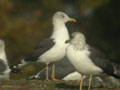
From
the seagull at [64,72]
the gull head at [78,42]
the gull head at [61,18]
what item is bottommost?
the gull head at [78,42]

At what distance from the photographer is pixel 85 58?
37.0 feet

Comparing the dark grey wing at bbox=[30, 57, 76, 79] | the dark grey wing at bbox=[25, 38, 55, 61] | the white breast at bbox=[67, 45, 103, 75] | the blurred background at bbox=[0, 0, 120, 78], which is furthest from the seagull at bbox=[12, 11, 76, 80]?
the blurred background at bbox=[0, 0, 120, 78]

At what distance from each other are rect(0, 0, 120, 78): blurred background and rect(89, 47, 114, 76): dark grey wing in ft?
17.3

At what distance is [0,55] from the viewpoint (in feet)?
45.7

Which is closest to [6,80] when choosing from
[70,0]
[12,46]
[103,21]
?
[12,46]

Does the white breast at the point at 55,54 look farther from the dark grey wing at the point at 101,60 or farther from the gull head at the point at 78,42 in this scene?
the dark grey wing at the point at 101,60

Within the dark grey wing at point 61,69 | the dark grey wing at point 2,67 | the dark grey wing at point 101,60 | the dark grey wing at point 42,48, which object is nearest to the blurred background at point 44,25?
the dark grey wing at point 61,69

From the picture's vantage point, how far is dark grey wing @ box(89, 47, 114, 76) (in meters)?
11.5

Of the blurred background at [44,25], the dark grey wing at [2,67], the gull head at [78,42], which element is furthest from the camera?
the blurred background at [44,25]

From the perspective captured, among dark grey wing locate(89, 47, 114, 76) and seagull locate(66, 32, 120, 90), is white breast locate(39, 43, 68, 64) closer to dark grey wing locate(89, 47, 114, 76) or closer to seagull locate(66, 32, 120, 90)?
seagull locate(66, 32, 120, 90)

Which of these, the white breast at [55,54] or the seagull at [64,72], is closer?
the white breast at [55,54]

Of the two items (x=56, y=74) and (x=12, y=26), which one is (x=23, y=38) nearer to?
(x=12, y=26)

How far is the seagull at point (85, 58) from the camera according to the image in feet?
37.0

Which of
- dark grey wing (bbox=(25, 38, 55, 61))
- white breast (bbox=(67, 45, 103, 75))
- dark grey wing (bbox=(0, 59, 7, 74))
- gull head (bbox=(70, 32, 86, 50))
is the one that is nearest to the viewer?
white breast (bbox=(67, 45, 103, 75))
